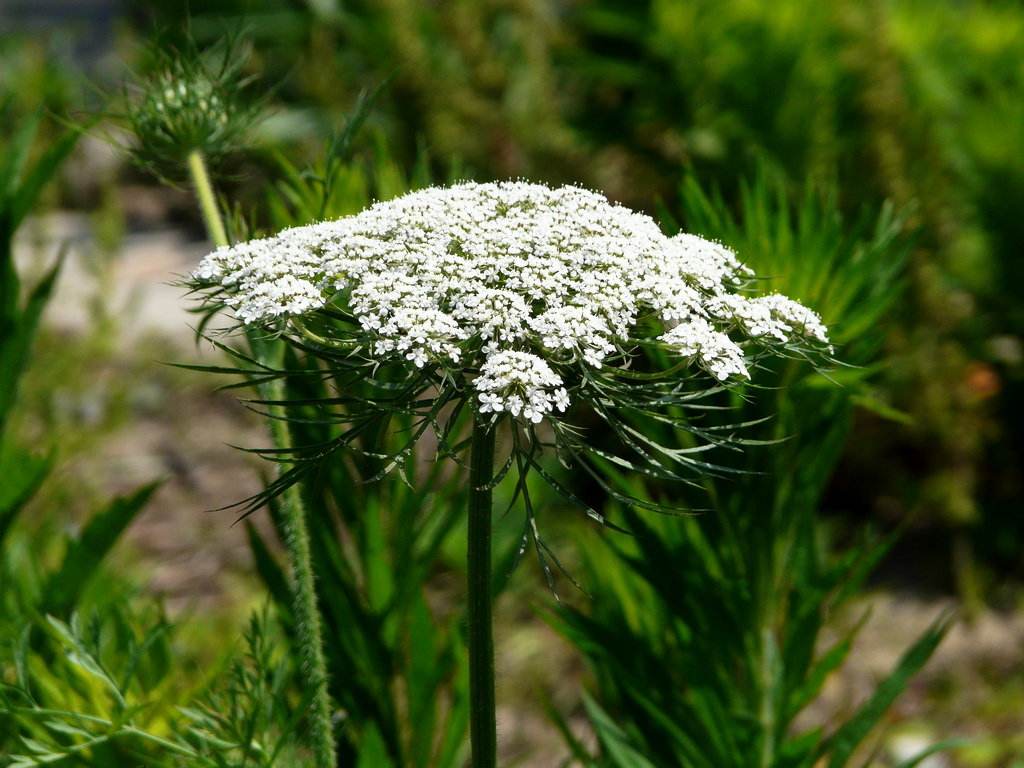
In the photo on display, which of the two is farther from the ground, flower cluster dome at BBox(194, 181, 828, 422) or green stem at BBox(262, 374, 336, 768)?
flower cluster dome at BBox(194, 181, 828, 422)

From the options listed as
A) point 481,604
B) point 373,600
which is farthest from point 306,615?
point 373,600

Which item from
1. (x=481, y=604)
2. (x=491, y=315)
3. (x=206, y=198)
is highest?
(x=206, y=198)

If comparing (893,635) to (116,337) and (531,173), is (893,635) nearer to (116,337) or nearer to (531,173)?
(531,173)

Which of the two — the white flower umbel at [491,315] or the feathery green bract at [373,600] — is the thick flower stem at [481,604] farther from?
the feathery green bract at [373,600]

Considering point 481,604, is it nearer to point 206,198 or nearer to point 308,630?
point 308,630

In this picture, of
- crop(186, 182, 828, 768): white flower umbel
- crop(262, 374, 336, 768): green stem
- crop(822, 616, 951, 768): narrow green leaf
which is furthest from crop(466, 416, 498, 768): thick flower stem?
crop(822, 616, 951, 768): narrow green leaf

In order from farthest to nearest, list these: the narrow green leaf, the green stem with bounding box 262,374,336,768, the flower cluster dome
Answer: the narrow green leaf → the green stem with bounding box 262,374,336,768 → the flower cluster dome

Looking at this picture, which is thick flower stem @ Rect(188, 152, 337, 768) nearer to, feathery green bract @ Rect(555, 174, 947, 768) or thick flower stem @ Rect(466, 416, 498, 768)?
thick flower stem @ Rect(466, 416, 498, 768)
